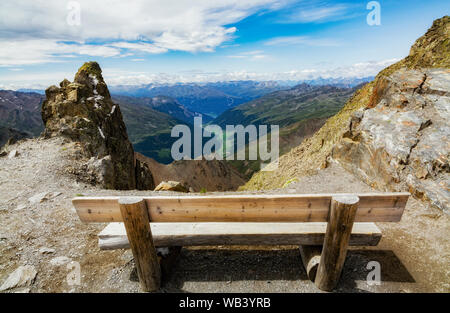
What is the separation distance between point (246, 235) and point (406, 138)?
983cm

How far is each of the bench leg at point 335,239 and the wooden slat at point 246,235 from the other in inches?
14.4

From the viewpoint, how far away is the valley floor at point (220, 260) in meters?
5.60

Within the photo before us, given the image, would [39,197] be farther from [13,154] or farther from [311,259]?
[311,259]

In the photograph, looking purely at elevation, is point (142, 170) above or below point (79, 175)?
below

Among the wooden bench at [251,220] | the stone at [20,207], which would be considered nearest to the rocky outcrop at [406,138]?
the wooden bench at [251,220]

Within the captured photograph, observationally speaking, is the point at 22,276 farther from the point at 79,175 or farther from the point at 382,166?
the point at 382,166

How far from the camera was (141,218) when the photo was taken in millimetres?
4688

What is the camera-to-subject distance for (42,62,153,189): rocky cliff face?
1632cm

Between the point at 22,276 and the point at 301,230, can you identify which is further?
the point at 22,276

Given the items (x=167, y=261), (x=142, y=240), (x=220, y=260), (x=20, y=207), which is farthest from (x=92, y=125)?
(x=142, y=240)

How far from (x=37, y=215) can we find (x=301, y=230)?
9418mm

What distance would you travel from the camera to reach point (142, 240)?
16.0 ft

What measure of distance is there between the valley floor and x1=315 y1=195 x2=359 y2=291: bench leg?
455 millimetres
